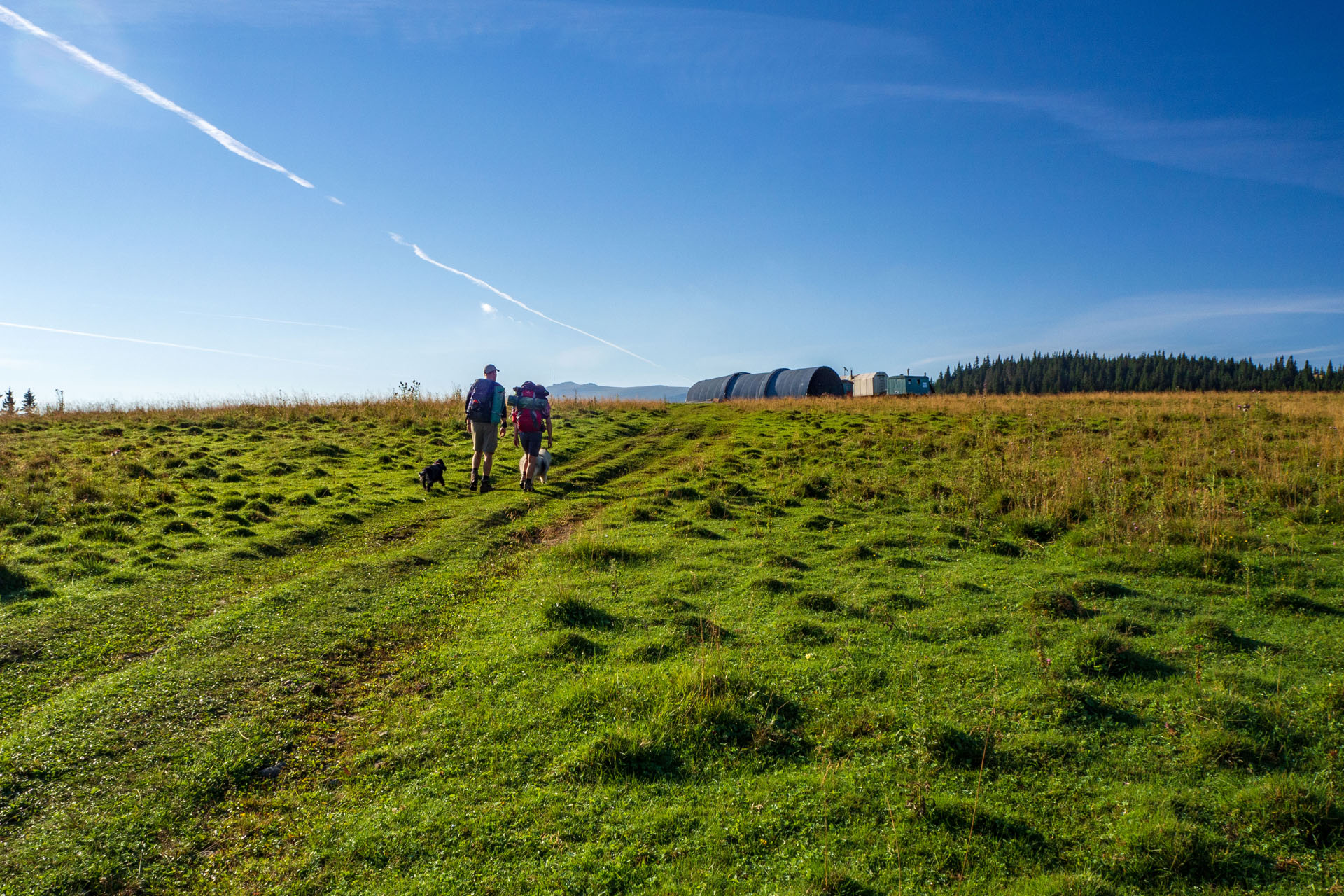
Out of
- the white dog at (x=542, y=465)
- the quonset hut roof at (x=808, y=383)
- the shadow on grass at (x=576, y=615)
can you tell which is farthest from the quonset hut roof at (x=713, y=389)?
the shadow on grass at (x=576, y=615)

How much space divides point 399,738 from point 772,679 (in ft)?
11.3

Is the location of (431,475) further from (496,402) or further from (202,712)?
(202,712)

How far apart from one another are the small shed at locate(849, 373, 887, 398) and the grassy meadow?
51323mm

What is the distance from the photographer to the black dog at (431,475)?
657 inches

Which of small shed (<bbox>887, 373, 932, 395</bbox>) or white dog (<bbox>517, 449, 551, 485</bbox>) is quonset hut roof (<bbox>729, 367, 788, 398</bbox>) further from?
white dog (<bbox>517, 449, 551, 485</bbox>)

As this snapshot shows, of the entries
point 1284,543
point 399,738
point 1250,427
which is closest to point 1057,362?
point 1250,427

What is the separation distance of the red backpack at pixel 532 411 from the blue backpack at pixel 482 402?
2.54ft

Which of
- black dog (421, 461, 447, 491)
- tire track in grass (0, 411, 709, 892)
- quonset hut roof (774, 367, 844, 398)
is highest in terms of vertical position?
quonset hut roof (774, 367, 844, 398)

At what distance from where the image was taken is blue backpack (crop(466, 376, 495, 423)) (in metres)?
16.5

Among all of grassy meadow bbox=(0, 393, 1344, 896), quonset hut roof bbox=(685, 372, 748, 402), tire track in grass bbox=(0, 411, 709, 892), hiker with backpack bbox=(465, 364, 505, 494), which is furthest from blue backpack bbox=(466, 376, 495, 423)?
quonset hut roof bbox=(685, 372, 748, 402)

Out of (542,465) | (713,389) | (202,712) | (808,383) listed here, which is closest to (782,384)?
(808,383)

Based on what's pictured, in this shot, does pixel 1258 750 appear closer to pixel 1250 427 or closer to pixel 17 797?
pixel 17 797

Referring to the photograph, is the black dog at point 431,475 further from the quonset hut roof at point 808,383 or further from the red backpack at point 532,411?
the quonset hut roof at point 808,383

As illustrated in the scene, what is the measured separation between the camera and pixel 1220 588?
8.90 m
